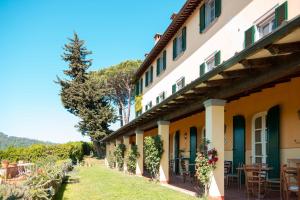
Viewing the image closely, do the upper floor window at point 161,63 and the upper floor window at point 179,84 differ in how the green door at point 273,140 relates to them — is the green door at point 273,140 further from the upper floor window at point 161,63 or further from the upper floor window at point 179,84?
the upper floor window at point 161,63

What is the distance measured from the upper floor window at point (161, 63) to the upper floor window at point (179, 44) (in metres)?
2.11

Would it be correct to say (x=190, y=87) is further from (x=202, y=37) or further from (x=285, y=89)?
(x=202, y=37)

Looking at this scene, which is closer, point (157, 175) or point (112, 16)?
point (157, 175)

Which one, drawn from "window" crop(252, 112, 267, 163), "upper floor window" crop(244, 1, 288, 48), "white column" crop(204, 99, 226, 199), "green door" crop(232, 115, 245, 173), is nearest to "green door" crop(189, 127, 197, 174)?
"green door" crop(232, 115, 245, 173)

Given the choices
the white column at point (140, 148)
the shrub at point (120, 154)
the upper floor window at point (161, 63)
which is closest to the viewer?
the white column at point (140, 148)

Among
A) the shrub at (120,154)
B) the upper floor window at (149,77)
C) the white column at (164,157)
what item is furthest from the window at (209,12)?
the upper floor window at (149,77)

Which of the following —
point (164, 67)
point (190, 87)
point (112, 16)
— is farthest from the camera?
point (112, 16)

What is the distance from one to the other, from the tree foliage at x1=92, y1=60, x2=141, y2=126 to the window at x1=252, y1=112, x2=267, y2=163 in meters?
32.5

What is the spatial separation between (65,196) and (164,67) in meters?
12.2

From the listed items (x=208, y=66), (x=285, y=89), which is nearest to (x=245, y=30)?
(x=285, y=89)

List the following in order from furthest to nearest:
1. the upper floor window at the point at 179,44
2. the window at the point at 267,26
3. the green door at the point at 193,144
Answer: the upper floor window at the point at 179,44 < the green door at the point at 193,144 < the window at the point at 267,26

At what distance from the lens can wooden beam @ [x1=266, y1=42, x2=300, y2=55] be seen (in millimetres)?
5719

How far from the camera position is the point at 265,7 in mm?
10398

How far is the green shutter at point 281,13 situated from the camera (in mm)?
9227
